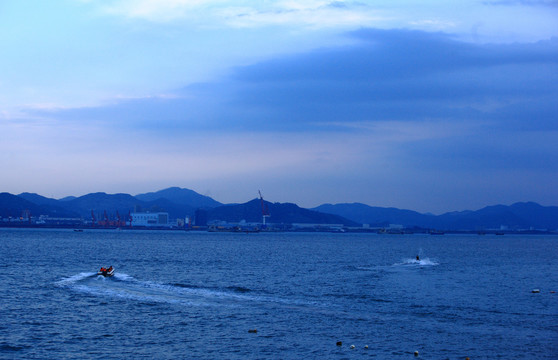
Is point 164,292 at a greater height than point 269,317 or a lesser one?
greater

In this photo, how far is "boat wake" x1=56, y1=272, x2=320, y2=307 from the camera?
51750mm

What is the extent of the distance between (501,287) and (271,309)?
32.3m

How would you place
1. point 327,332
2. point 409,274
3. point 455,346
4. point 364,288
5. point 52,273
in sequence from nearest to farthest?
point 455,346, point 327,332, point 364,288, point 52,273, point 409,274

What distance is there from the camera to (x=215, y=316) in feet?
146

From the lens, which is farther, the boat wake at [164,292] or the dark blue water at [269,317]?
the boat wake at [164,292]

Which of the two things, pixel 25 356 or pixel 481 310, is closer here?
pixel 25 356

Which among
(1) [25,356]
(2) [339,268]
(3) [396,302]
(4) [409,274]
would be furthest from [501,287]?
(1) [25,356]

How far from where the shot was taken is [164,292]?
56.9m

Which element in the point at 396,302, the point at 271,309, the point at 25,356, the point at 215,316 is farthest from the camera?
the point at 396,302

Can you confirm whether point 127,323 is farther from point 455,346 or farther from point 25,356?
point 455,346

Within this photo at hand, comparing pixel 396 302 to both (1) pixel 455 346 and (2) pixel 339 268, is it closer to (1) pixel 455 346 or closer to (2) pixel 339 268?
(1) pixel 455 346

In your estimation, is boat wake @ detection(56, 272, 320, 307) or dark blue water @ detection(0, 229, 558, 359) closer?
dark blue water @ detection(0, 229, 558, 359)

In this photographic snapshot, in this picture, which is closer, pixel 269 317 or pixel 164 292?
pixel 269 317

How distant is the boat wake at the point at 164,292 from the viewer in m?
51.8
